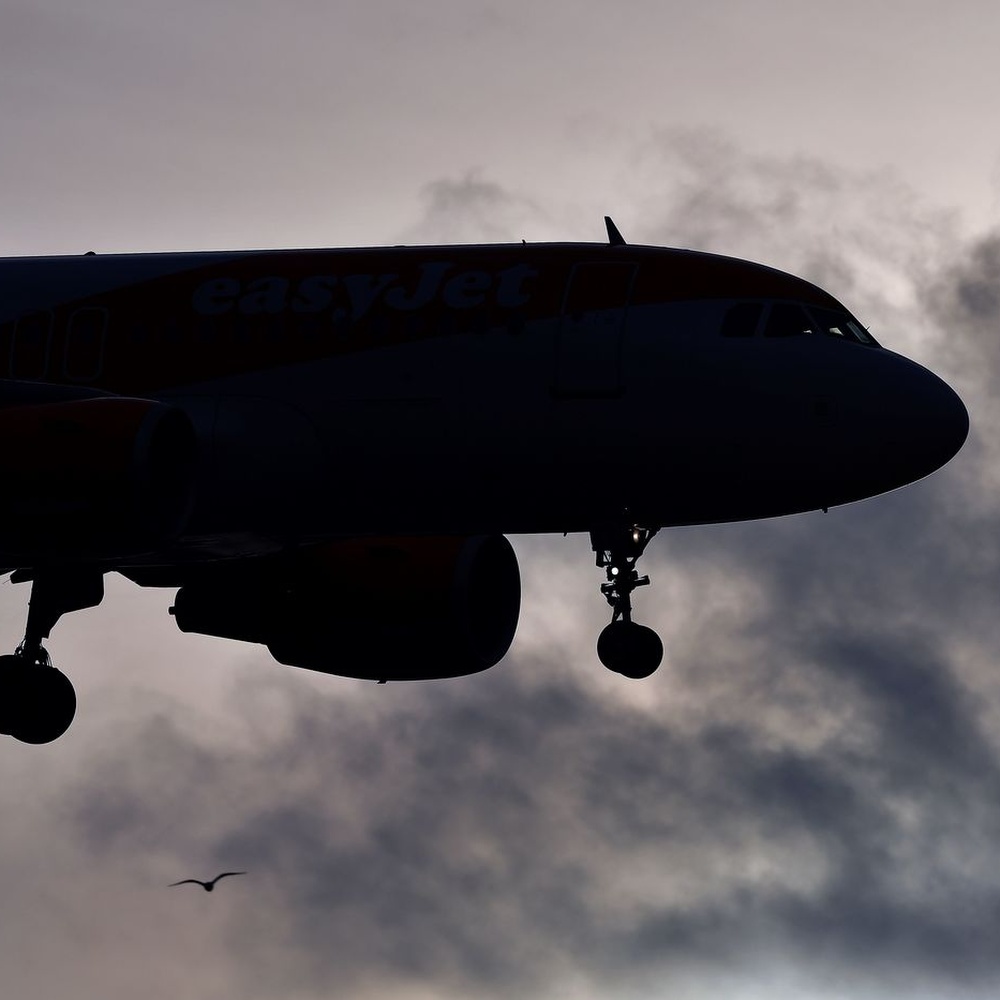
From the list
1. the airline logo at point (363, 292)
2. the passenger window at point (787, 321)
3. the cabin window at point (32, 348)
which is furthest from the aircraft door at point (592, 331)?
the cabin window at point (32, 348)

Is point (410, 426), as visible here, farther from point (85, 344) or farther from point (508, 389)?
point (85, 344)

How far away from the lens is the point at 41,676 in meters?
35.6

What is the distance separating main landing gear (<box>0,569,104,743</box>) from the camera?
3538 centimetres

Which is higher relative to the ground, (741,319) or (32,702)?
(741,319)

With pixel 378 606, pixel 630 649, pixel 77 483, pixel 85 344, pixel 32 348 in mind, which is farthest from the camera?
pixel 378 606

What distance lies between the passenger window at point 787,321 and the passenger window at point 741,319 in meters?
0.17

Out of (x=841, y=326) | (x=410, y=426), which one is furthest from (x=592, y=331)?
(x=841, y=326)

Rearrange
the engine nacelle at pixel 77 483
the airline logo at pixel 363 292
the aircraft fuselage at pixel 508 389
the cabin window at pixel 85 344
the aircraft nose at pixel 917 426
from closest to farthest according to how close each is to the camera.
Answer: the engine nacelle at pixel 77 483
the aircraft nose at pixel 917 426
the aircraft fuselage at pixel 508 389
the airline logo at pixel 363 292
the cabin window at pixel 85 344

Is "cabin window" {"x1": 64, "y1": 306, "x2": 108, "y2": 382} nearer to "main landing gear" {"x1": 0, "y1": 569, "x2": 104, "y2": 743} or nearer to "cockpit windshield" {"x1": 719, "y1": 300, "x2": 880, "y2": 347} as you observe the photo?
"main landing gear" {"x1": 0, "y1": 569, "x2": 104, "y2": 743}

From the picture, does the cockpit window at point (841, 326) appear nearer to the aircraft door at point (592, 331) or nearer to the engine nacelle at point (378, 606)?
the aircraft door at point (592, 331)

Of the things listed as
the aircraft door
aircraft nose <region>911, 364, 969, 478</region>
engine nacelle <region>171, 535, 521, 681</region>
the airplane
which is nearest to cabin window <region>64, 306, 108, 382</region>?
the airplane

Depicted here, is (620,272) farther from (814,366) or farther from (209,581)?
(209,581)

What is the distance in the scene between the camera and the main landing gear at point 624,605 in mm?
32938

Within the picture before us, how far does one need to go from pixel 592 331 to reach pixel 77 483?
705cm
